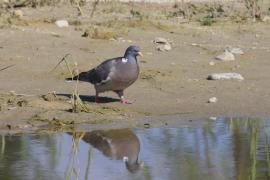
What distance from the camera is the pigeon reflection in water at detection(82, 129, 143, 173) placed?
7.33 metres

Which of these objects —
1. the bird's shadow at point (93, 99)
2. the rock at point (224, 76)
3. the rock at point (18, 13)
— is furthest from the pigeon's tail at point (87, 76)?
the rock at point (18, 13)

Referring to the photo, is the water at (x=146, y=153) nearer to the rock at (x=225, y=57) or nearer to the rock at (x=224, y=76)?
the rock at (x=224, y=76)

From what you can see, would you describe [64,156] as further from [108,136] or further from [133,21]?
[133,21]

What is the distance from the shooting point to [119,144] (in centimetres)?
808

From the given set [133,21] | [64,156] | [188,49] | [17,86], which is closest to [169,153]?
[64,156]

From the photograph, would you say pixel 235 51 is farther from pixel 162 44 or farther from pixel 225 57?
pixel 162 44

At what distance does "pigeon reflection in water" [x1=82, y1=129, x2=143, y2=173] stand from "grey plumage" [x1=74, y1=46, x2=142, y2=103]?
3.26 ft

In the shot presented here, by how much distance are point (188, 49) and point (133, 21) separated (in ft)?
6.00

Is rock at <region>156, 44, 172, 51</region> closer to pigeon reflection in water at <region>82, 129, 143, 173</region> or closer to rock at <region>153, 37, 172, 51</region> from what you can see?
rock at <region>153, 37, 172, 51</region>

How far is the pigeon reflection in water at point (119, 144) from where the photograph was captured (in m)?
7.33

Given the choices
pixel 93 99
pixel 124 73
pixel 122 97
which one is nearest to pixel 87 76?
pixel 93 99

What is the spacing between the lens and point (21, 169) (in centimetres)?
704

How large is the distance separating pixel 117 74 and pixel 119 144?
165cm

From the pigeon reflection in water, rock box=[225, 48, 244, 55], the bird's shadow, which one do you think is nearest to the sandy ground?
the bird's shadow
